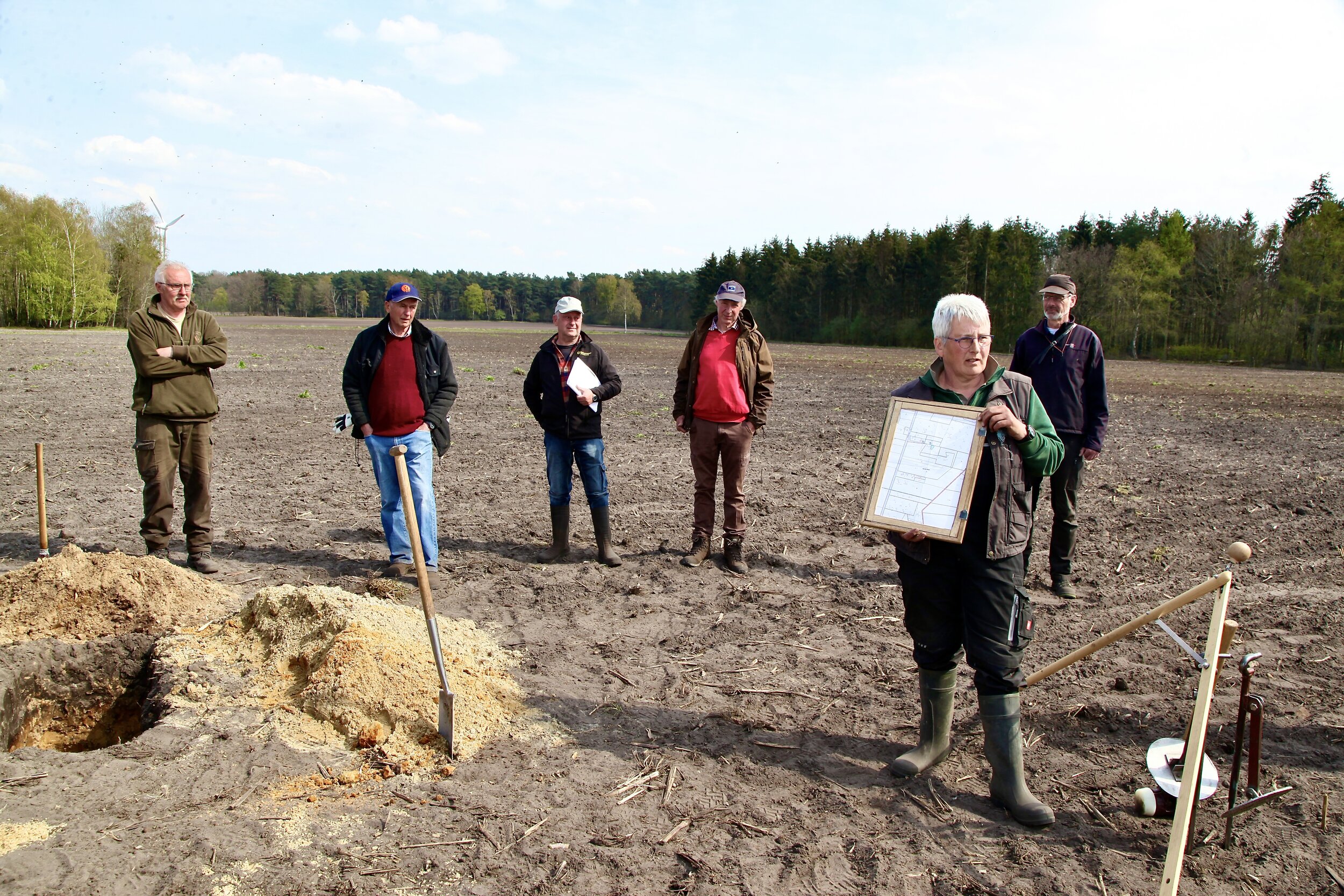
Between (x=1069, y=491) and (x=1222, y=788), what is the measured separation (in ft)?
9.99

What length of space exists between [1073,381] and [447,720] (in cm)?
521

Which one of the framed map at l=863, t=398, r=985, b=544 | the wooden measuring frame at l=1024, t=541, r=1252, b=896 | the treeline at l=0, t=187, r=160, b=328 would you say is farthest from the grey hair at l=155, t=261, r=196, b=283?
the treeline at l=0, t=187, r=160, b=328

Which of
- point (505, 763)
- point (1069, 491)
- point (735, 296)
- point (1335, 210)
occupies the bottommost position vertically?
point (505, 763)

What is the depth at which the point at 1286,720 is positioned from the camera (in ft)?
14.5

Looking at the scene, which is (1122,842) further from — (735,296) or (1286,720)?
(735,296)

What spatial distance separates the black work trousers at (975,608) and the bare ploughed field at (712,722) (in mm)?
687

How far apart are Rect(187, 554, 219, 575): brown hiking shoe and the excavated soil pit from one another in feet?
4.84

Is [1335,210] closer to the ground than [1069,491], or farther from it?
farther from it

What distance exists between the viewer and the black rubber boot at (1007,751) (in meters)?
3.55

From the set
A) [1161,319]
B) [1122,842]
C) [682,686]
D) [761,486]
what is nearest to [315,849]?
[682,686]

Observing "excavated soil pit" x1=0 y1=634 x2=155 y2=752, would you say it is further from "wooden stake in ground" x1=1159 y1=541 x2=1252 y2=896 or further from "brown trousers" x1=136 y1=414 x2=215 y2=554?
"wooden stake in ground" x1=1159 y1=541 x2=1252 y2=896

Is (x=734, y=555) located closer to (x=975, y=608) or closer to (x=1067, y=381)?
(x=1067, y=381)

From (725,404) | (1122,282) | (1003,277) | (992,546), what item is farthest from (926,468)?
(1003,277)

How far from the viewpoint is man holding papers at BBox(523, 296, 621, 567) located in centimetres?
691
